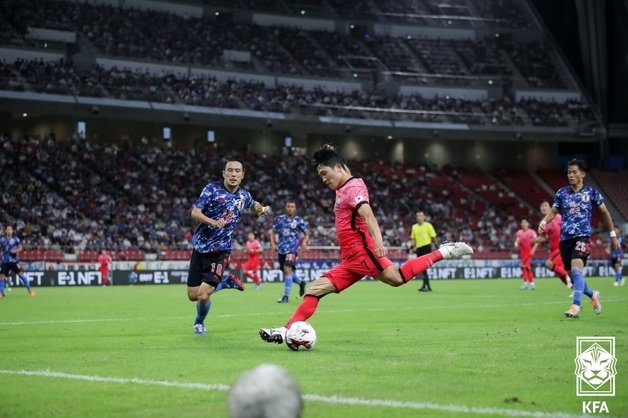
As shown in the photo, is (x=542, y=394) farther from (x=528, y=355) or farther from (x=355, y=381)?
(x=528, y=355)

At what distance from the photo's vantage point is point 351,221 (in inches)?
491

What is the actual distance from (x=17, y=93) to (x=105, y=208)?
8668 millimetres

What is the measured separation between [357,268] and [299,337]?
123 cm

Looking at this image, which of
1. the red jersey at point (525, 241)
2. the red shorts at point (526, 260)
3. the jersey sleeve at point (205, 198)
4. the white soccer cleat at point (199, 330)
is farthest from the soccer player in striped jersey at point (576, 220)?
the red jersey at point (525, 241)

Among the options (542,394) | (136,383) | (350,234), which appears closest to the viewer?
(542,394)

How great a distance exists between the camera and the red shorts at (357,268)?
12.4m

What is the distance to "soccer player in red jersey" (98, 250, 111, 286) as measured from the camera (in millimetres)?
42812

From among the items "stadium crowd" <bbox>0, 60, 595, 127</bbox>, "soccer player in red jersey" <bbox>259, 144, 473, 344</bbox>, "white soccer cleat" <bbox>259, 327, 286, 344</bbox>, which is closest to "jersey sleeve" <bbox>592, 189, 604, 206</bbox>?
"soccer player in red jersey" <bbox>259, 144, 473, 344</bbox>

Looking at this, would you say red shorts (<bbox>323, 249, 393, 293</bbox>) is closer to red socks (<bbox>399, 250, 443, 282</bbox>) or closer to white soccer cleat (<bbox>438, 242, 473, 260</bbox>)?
red socks (<bbox>399, 250, 443, 282</bbox>)

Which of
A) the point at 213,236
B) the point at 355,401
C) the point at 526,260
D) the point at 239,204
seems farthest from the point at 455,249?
the point at 526,260

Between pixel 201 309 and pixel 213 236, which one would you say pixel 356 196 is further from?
pixel 201 309

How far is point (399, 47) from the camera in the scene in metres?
76.4

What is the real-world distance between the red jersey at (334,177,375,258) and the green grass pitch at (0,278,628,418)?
4.54 ft

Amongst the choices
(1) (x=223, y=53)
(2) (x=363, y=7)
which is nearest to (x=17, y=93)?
(1) (x=223, y=53)
